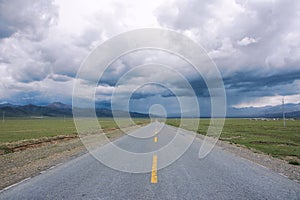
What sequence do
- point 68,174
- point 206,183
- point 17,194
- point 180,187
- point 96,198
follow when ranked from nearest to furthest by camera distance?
point 96,198 < point 17,194 < point 180,187 < point 206,183 < point 68,174

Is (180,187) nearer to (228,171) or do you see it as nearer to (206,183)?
(206,183)

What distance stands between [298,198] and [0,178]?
Result: 8.29m

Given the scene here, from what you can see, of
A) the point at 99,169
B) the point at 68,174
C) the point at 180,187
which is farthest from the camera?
the point at 99,169

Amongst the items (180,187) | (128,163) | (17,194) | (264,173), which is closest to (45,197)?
(17,194)

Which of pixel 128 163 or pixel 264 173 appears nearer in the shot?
pixel 264 173

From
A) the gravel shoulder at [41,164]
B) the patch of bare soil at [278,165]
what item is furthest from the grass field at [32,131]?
the patch of bare soil at [278,165]

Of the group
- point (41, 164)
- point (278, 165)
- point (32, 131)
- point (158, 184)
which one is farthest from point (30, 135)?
point (158, 184)

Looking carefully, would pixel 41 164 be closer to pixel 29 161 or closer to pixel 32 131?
pixel 29 161

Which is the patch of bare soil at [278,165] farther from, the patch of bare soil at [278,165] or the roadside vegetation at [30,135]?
the roadside vegetation at [30,135]

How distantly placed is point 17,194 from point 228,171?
6.17 metres

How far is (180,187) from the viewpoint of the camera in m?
6.72

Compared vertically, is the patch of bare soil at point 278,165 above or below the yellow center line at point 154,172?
below

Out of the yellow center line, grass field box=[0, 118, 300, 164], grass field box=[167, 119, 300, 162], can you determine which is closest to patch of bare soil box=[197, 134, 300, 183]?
grass field box=[0, 118, 300, 164]

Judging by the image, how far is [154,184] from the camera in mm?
7016
